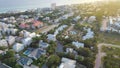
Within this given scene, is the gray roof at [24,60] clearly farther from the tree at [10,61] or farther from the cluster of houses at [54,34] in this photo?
the cluster of houses at [54,34]

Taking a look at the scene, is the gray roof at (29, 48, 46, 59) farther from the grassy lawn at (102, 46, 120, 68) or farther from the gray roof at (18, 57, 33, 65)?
the grassy lawn at (102, 46, 120, 68)

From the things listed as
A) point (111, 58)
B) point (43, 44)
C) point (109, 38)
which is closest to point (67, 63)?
point (111, 58)

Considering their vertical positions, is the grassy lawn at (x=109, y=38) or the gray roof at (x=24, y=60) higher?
the gray roof at (x=24, y=60)

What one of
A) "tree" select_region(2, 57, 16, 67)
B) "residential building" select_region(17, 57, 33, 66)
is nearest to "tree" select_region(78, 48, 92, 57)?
"residential building" select_region(17, 57, 33, 66)

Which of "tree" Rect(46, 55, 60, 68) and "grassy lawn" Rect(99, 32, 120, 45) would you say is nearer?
"tree" Rect(46, 55, 60, 68)

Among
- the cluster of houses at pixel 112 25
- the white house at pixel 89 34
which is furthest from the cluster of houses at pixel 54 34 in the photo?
the cluster of houses at pixel 112 25

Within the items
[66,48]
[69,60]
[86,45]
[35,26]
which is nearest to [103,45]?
[86,45]

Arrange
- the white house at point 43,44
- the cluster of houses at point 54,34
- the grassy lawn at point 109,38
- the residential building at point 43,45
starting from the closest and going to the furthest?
the residential building at point 43,45
the white house at point 43,44
the grassy lawn at point 109,38
the cluster of houses at point 54,34
